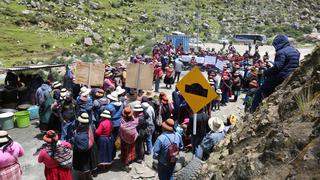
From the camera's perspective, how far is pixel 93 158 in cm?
860

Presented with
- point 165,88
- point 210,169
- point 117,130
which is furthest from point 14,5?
point 210,169

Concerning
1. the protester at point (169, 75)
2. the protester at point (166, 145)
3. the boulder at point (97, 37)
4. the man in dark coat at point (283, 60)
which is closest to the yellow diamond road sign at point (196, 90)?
the protester at point (166, 145)

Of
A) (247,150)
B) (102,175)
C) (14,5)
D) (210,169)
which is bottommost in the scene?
(102,175)

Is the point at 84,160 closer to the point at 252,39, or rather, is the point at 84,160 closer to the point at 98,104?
the point at 98,104

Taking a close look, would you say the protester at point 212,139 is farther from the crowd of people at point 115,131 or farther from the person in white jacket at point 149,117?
the person in white jacket at point 149,117

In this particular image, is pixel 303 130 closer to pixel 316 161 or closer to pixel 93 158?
pixel 316 161

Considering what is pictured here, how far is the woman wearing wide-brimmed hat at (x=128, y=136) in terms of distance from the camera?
940cm

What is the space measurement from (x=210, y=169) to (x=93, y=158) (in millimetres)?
3537

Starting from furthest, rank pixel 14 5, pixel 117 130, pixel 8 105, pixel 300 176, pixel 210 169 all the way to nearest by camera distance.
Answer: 1. pixel 14 5
2. pixel 8 105
3. pixel 117 130
4. pixel 210 169
5. pixel 300 176

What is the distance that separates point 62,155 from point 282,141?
15.2 ft

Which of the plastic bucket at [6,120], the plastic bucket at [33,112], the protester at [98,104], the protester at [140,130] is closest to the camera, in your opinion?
the protester at [140,130]

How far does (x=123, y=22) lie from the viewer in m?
68.7

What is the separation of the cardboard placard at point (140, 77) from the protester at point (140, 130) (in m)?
3.14

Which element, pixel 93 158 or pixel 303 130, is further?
pixel 93 158
